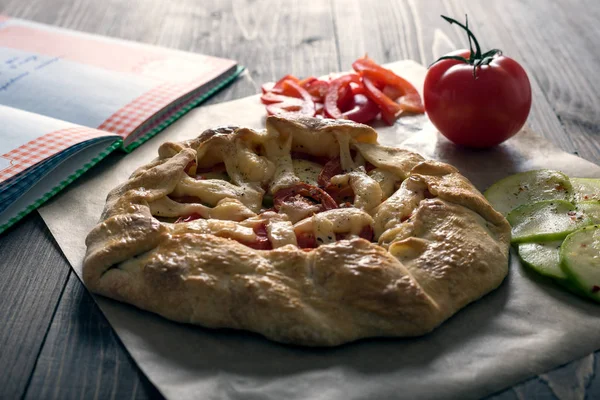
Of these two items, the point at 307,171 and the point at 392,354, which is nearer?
the point at 392,354

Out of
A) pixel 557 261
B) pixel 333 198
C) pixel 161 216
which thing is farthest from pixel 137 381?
pixel 557 261

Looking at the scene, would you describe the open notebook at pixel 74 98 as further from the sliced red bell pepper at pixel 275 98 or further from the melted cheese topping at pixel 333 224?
the melted cheese topping at pixel 333 224

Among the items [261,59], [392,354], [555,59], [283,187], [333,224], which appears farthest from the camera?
[261,59]

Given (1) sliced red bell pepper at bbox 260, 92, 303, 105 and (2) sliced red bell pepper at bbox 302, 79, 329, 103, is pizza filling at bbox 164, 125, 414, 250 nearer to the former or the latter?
(1) sliced red bell pepper at bbox 260, 92, 303, 105

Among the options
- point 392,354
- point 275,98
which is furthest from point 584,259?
point 275,98

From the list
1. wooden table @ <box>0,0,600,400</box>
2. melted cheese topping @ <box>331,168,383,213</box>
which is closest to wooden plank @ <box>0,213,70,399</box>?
wooden table @ <box>0,0,600,400</box>

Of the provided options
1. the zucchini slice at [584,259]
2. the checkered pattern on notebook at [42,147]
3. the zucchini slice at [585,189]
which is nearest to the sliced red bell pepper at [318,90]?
the checkered pattern on notebook at [42,147]

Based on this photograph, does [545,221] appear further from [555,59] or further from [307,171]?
[555,59]
